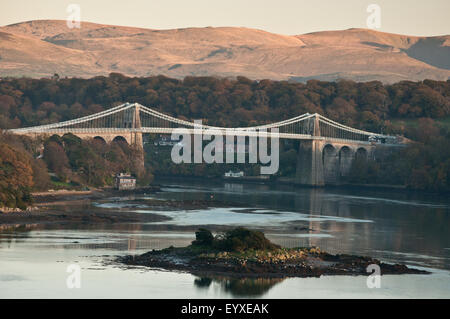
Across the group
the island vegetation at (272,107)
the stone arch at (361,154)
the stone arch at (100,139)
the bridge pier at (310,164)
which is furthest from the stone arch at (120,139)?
the stone arch at (361,154)

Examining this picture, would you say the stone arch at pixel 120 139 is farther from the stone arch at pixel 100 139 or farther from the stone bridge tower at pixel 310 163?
the stone bridge tower at pixel 310 163

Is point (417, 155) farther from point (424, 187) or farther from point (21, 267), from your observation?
point (21, 267)

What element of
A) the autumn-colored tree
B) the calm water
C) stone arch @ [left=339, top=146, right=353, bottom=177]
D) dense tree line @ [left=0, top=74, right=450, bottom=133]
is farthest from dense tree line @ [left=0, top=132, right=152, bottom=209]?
dense tree line @ [left=0, top=74, right=450, bottom=133]

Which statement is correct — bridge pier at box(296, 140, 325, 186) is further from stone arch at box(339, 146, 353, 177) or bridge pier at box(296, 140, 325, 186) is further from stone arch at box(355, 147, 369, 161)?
stone arch at box(355, 147, 369, 161)

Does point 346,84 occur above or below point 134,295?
above

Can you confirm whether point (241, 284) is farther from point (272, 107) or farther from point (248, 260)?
point (272, 107)

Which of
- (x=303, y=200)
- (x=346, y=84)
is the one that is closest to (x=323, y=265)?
(x=303, y=200)

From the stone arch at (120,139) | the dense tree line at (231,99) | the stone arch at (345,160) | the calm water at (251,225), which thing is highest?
the dense tree line at (231,99)
